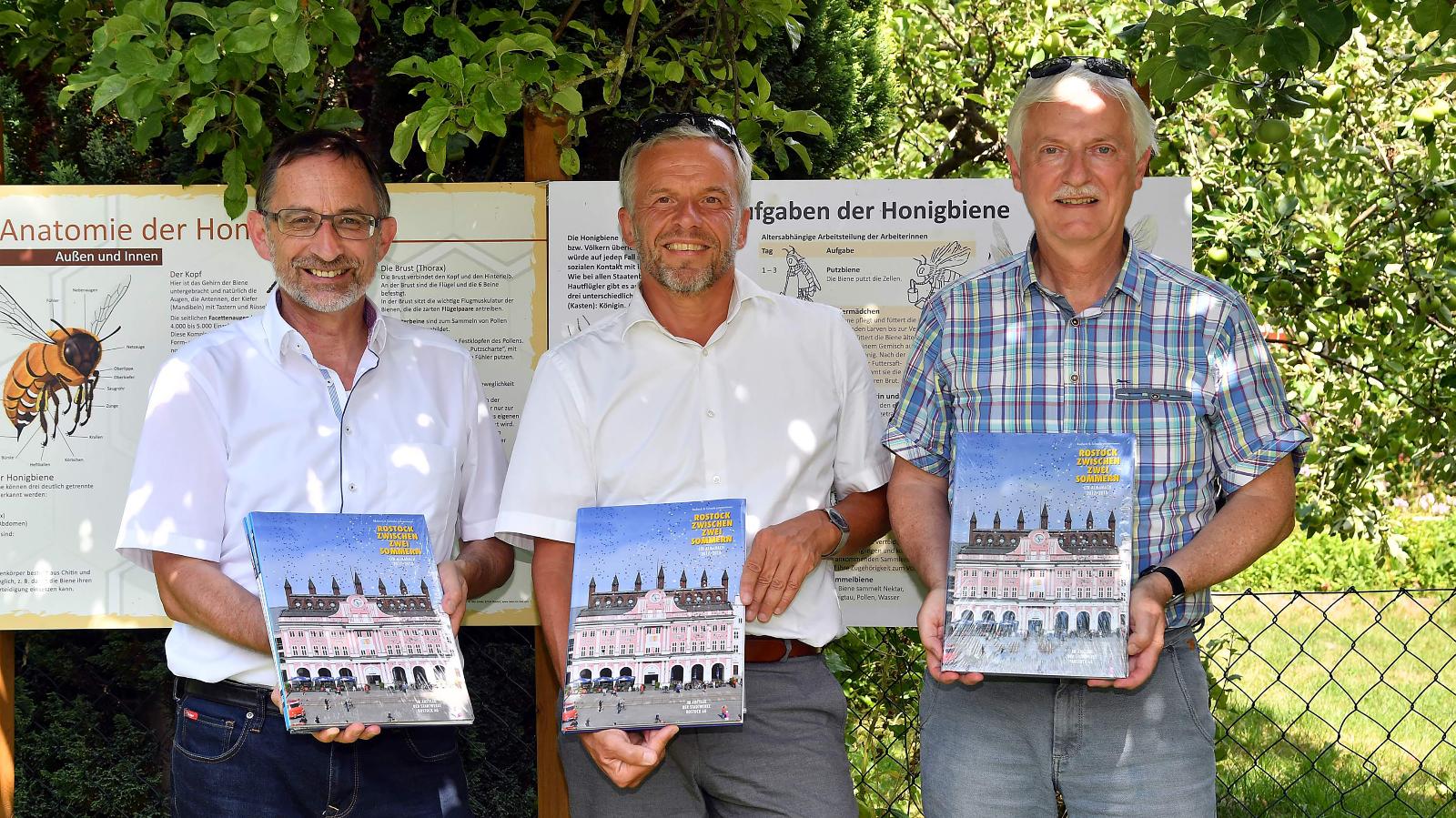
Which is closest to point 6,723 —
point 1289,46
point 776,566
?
point 776,566

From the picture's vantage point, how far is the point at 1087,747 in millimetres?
2906

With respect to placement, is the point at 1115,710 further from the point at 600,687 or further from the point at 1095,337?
the point at 600,687

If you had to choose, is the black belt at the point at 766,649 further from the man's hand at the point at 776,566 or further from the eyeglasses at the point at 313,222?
the eyeglasses at the point at 313,222

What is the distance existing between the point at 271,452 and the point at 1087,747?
1971 millimetres

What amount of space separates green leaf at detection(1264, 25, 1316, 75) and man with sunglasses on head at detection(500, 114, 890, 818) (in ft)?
4.03

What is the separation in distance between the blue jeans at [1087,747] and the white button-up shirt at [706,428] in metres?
0.49

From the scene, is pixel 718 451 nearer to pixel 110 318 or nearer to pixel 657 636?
pixel 657 636

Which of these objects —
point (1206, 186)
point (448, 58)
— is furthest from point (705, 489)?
point (1206, 186)

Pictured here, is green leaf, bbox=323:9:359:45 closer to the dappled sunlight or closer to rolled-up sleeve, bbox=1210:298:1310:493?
the dappled sunlight

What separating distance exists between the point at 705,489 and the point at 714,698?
0.54 metres

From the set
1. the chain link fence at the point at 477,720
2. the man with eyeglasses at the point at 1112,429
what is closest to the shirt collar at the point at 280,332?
the man with eyeglasses at the point at 1112,429

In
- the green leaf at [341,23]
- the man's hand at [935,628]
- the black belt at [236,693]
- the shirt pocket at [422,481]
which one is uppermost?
the green leaf at [341,23]

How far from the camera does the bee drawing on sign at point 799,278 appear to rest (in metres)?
4.20

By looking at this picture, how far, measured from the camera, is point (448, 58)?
3.64 metres
